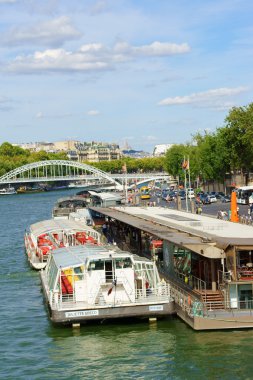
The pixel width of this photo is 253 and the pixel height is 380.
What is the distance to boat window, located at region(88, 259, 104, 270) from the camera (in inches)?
1080

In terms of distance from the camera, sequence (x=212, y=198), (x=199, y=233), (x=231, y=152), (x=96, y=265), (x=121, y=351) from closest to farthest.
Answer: (x=121, y=351)
(x=96, y=265)
(x=199, y=233)
(x=212, y=198)
(x=231, y=152)

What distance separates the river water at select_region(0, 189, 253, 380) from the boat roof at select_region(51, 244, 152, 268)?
2.31 metres

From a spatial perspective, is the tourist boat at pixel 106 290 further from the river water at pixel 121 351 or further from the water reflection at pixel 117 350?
the river water at pixel 121 351

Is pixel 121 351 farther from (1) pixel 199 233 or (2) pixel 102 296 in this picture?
(1) pixel 199 233

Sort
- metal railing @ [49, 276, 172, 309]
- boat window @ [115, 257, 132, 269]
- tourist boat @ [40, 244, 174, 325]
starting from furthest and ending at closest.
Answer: boat window @ [115, 257, 132, 269] → metal railing @ [49, 276, 172, 309] → tourist boat @ [40, 244, 174, 325]

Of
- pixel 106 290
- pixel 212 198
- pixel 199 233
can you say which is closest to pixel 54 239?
pixel 199 233

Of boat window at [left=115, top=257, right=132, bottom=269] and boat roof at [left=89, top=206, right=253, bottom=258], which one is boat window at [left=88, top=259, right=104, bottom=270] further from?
boat roof at [left=89, top=206, right=253, bottom=258]

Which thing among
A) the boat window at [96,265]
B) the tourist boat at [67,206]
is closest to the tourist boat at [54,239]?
the boat window at [96,265]

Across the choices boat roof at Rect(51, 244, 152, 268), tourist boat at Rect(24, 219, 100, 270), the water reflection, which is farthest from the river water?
tourist boat at Rect(24, 219, 100, 270)

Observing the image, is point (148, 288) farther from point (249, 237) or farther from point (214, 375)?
point (214, 375)

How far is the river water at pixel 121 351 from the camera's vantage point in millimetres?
22297

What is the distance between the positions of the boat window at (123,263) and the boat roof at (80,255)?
11 cm

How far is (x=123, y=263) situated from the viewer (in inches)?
1088

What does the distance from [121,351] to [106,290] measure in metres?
3.00
